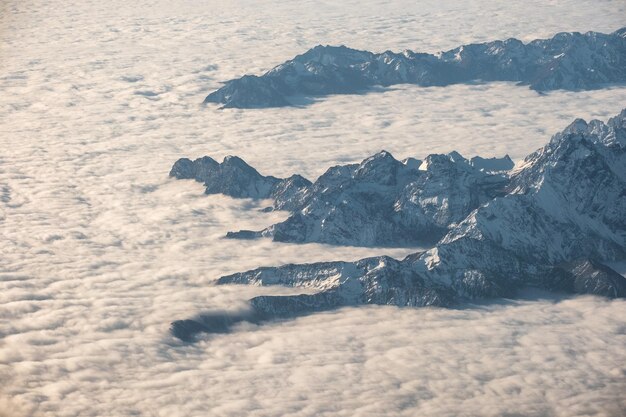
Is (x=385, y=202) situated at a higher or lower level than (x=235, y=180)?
lower

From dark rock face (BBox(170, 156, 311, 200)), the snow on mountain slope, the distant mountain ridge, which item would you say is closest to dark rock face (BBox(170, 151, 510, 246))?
the distant mountain ridge

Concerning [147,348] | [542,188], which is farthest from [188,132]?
[147,348]

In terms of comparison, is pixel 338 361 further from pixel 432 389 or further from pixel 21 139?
pixel 21 139

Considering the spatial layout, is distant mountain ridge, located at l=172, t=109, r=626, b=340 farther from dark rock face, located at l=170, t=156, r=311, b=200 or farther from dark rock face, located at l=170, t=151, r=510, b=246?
dark rock face, located at l=170, t=156, r=311, b=200

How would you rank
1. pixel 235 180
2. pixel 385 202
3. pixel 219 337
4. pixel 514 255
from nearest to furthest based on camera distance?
pixel 219 337 < pixel 514 255 < pixel 385 202 < pixel 235 180

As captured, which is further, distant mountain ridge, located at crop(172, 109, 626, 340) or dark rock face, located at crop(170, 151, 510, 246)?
dark rock face, located at crop(170, 151, 510, 246)

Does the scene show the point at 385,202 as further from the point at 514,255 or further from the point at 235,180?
the point at 235,180

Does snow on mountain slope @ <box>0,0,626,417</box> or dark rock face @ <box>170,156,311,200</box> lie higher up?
dark rock face @ <box>170,156,311,200</box>

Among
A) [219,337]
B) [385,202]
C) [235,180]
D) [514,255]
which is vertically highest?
[235,180]

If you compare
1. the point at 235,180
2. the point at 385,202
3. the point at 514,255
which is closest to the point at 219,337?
the point at 514,255

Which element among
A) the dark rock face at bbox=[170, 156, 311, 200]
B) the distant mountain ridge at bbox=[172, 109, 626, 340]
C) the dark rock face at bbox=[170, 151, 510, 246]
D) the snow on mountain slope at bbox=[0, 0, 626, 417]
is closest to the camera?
the snow on mountain slope at bbox=[0, 0, 626, 417]
